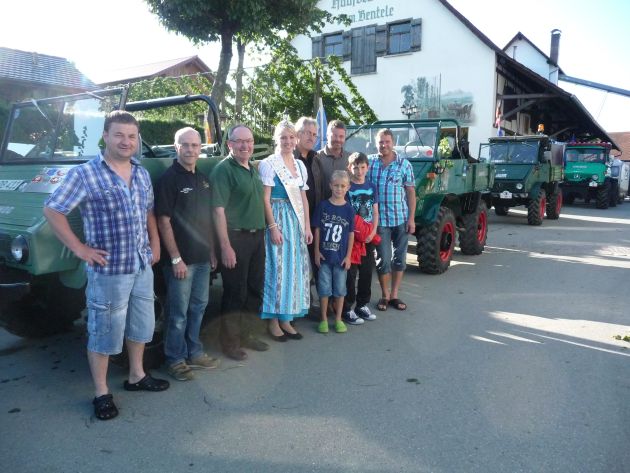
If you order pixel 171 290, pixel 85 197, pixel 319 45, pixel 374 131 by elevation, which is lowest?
pixel 171 290

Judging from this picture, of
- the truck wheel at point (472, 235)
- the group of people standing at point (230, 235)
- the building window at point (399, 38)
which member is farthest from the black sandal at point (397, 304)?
the building window at point (399, 38)

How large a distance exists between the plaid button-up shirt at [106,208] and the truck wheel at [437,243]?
4.36 meters

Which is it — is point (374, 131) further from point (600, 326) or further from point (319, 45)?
point (319, 45)

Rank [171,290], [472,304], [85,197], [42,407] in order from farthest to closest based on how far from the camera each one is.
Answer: [472,304] < [171,290] < [42,407] < [85,197]

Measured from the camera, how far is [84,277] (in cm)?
325

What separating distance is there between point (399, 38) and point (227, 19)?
12.1 metres

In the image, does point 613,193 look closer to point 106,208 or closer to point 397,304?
point 397,304

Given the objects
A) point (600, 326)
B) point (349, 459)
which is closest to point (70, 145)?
point (349, 459)

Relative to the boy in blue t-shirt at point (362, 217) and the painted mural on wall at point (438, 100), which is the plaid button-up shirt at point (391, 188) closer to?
the boy in blue t-shirt at point (362, 217)

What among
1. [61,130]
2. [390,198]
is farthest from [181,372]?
[390,198]

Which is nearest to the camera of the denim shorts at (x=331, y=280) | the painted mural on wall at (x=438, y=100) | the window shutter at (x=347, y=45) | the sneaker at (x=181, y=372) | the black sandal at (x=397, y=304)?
the sneaker at (x=181, y=372)

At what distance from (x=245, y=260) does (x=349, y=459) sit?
1763 millimetres

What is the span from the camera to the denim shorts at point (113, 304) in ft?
9.77

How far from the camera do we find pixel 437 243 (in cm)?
671
